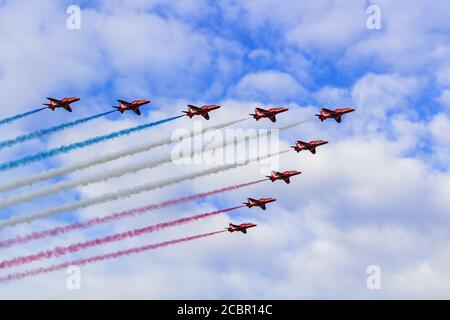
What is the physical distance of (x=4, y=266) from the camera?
194000mm

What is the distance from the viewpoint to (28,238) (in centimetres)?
19738
